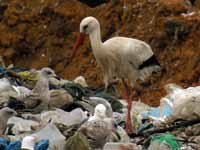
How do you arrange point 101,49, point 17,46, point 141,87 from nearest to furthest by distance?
point 101,49 → point 141,87 → point 17,46

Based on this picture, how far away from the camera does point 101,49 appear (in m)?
11.9

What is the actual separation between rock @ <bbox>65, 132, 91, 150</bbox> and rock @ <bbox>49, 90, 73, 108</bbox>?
2560 millimetres

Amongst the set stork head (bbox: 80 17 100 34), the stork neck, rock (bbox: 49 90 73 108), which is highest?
stork head (bbox: 80 17 100 34)

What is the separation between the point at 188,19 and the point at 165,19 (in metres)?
0.56

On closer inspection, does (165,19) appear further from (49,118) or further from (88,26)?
(49,118)

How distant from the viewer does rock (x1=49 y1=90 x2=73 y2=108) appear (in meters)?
11.2

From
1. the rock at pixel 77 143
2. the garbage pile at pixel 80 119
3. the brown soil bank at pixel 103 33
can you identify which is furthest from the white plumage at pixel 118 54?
the brown soil bank at pixel 103 33

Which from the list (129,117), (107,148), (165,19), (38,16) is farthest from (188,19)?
(107,148)

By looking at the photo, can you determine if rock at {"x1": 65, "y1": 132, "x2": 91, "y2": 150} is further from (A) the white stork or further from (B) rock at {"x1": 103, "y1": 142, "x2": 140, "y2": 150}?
(A) the white stork

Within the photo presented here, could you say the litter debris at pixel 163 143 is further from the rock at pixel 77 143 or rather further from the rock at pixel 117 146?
the rock at pixel 77 143

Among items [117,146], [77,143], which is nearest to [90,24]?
[117,146]

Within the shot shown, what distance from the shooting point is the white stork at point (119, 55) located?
11766mm

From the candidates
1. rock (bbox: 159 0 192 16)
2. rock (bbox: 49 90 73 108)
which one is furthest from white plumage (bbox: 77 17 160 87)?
rock (bbox: 159 0 192 16)

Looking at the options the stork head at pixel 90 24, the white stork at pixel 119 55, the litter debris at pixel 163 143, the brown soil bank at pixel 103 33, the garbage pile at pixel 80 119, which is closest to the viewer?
the garbage pile at pixel 80 119
